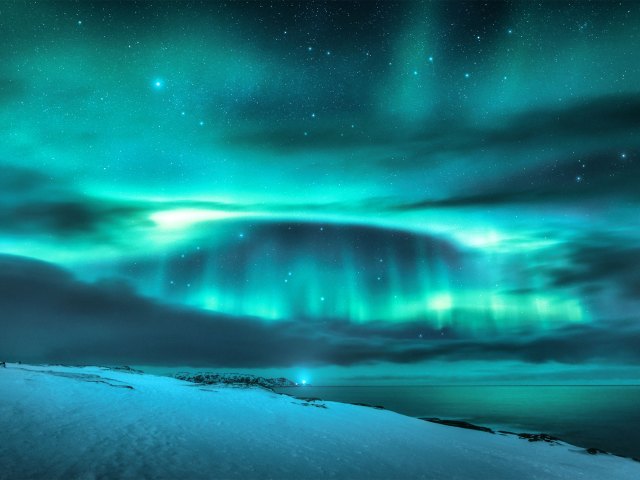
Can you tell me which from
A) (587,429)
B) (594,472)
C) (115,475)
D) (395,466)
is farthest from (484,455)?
(587,429)

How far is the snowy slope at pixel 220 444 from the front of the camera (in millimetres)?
10576

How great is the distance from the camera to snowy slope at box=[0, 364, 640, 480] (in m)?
10.6

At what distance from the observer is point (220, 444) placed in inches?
545

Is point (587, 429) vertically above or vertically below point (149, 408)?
below

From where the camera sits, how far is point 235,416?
20.3 meters

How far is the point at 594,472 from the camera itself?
1741 cm

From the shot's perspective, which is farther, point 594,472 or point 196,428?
point 594,472

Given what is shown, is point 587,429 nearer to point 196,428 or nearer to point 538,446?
point 538,446

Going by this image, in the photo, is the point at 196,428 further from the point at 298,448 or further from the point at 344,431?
the point at 344,431

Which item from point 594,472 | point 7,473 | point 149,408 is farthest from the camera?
point 149,408

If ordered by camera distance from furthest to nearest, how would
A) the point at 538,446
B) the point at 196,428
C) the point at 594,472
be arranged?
the point at 538,446
the point at 594,472
the point at 196,428

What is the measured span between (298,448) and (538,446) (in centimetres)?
1574

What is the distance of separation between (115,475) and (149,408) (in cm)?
1029

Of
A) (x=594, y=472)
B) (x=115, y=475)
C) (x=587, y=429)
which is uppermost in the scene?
(x=115, y=475)
